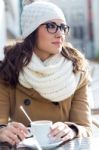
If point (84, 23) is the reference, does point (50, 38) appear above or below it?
above

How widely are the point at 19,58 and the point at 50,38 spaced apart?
212 mm

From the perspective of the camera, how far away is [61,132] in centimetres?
234

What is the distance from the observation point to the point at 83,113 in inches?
107

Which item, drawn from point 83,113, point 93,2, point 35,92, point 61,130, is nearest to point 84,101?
point 83,113

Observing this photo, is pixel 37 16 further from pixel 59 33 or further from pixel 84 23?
pixel 84 23

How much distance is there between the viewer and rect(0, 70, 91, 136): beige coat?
2.73m

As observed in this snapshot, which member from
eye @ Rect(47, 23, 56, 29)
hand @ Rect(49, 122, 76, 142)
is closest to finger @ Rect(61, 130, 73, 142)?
hand @ Rect(49, 122, 76, 142)

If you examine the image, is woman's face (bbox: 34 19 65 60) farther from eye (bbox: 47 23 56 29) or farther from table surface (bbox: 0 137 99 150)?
table surface (bbox: 0 137 99 150)

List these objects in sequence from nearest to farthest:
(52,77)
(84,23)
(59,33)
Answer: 1. (59,33)
2. (52,77)
3. (84,23)

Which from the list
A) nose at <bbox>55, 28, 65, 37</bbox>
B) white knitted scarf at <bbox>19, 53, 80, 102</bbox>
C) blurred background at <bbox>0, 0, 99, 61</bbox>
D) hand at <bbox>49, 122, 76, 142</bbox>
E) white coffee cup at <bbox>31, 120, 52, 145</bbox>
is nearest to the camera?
white coffee cup at <bbox>31, 120, 52, 145</bbox>

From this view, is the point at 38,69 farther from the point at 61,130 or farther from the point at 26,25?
the point at 61,130

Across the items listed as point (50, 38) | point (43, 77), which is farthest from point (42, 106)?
point (50, 38)

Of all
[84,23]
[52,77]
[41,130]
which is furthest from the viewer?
[84,23]

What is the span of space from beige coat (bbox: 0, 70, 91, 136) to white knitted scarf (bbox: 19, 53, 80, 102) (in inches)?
1.9
